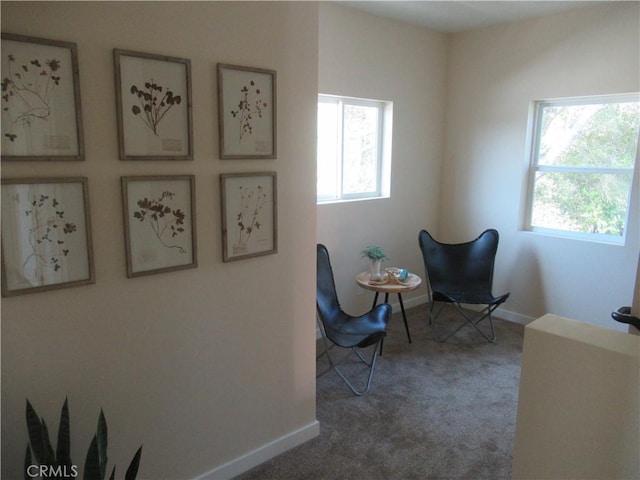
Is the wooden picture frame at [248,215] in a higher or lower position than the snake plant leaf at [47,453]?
higher

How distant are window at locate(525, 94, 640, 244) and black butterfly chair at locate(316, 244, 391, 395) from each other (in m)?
1.99

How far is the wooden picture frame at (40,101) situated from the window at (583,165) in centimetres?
389

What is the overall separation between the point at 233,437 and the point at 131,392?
64 cm

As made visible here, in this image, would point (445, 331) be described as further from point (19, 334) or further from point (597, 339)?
point (19, 334)

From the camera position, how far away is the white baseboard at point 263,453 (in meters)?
2.31

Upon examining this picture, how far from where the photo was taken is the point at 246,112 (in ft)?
6.93

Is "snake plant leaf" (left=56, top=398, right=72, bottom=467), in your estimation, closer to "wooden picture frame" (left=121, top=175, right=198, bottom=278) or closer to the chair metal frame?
"wooden picture frame" (left=121, top=175, right=198, bottom=278)

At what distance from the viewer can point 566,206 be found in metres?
4.15

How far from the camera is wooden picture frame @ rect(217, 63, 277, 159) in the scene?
6.67 feet

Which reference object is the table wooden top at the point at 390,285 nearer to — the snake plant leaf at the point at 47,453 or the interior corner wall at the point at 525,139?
the interior corner wall at the point at 525,139

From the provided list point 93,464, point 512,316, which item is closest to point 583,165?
point 512,316

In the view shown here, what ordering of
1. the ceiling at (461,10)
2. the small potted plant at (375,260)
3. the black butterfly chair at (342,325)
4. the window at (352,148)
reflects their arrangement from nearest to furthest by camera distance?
the black butterfly chair at (342,325), the ceiling at (461,10), the small potted plant at (375,260), the window at (352,148)

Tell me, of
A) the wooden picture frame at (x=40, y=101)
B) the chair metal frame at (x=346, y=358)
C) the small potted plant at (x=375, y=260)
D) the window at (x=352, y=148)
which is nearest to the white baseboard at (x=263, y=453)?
the chair metal frame at (x=346, y=358)

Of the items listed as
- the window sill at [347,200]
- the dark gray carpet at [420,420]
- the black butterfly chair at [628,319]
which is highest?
the window sill at [347,200]
